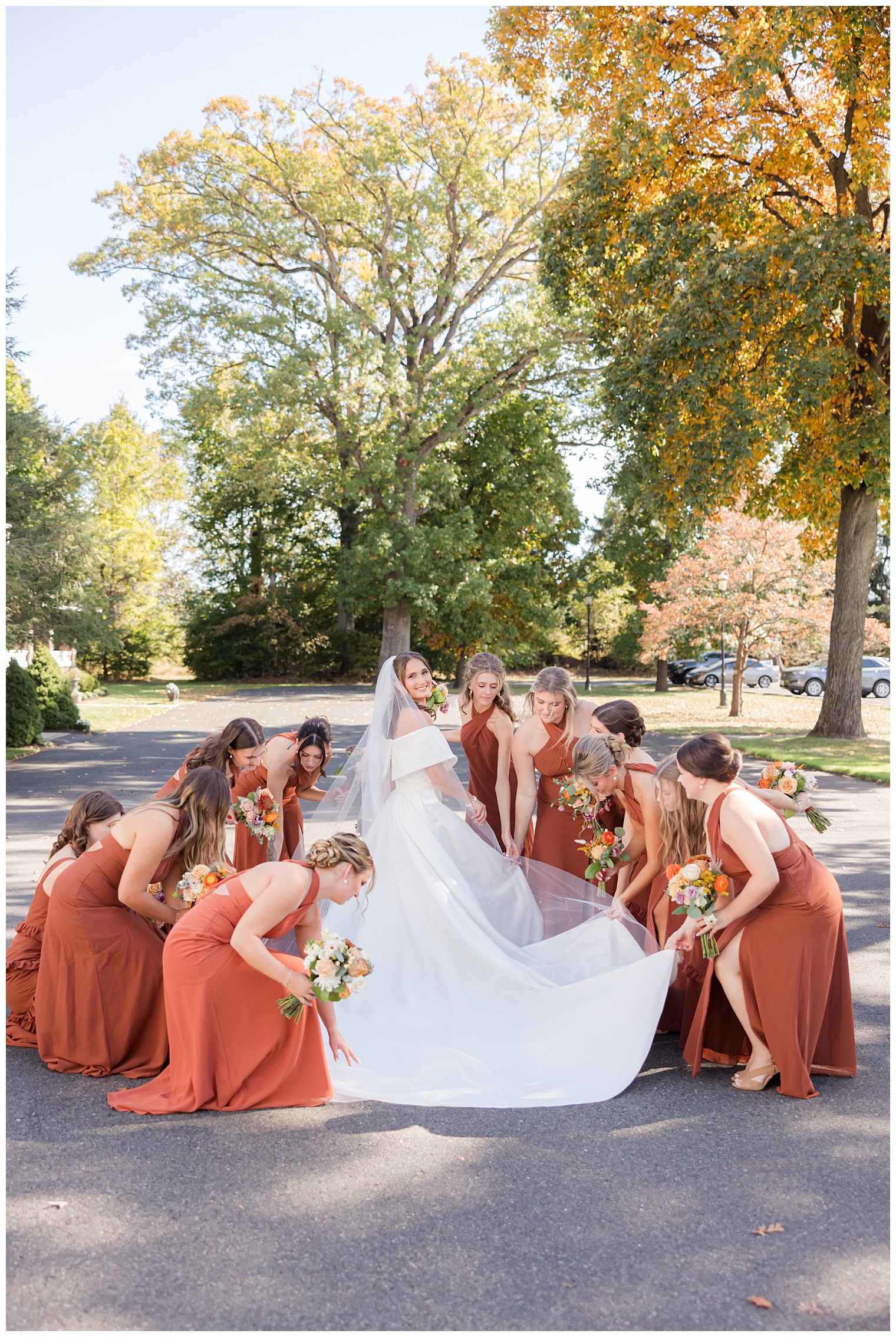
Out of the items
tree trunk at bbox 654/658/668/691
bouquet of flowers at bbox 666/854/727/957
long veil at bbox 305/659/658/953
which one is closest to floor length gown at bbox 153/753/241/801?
long veil at bbox 305/659/658/953

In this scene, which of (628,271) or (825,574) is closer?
(628,271)

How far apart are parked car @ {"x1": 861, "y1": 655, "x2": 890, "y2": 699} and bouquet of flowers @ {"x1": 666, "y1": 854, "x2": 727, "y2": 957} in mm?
37143

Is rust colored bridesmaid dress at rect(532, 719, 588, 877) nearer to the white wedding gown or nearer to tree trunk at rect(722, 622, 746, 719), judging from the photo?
the white wedding gown

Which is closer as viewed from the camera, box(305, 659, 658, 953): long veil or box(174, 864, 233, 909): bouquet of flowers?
box(174, 864, 233, 909): bouquet of flowers

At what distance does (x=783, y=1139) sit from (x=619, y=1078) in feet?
2.63

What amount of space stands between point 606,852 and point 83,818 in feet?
9.78

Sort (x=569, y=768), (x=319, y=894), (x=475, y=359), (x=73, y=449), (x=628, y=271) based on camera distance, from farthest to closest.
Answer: (x=475, y=359)
(x=73, y=449)
(x=628, y=271)
(x=569, y=768)
(x=319, y=894)

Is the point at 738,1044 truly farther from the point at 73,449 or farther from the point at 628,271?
the point at 73,449

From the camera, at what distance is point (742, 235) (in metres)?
17.8

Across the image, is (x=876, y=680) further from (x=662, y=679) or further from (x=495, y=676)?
(x=495, y=676)

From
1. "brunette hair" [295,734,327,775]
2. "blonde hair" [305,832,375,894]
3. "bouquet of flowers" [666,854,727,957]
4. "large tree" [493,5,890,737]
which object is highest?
"large tree" [493,5,890,737]

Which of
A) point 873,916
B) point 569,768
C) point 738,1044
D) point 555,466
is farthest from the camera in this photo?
point 555,466

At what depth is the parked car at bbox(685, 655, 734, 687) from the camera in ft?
154

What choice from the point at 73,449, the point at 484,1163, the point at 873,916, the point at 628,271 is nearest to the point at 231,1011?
the point at 484,1163
